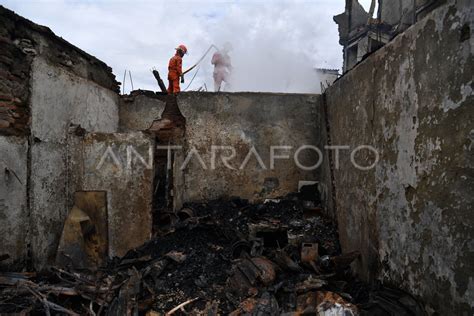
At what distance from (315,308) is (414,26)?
2.63m

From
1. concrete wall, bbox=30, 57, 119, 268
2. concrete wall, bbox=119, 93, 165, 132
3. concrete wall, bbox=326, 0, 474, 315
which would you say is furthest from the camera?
concrete wall, bbox=119, 93, 165, 132

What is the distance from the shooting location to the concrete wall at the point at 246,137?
611cm

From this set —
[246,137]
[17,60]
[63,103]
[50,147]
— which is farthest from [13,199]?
[246,137]

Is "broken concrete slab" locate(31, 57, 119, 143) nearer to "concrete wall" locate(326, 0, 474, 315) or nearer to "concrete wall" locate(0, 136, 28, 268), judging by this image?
"concrete wall" locate(0, 136, 28, 268)

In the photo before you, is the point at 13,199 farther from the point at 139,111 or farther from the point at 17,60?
the point at 139,111

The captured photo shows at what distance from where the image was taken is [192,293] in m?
3.60

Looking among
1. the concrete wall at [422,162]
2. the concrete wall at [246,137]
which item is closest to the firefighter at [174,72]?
the concrete wall at [246,137]

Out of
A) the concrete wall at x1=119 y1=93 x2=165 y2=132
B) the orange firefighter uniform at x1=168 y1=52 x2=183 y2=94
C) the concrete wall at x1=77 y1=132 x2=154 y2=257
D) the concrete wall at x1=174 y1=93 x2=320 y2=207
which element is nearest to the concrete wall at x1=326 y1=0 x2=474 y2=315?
the concrete wall at x1=174 y1=93 x2=320 y2=207

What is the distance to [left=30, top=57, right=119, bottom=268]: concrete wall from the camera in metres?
4.67

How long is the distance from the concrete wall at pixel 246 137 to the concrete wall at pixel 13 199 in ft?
7.92

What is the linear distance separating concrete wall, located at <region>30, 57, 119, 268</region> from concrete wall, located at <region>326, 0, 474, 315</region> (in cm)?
421

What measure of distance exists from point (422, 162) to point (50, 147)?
475 cm

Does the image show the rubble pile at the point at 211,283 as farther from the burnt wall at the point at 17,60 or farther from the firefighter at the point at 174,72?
the firefighter at the point at 174,72

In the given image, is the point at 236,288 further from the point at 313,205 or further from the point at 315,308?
the point at 313,205
